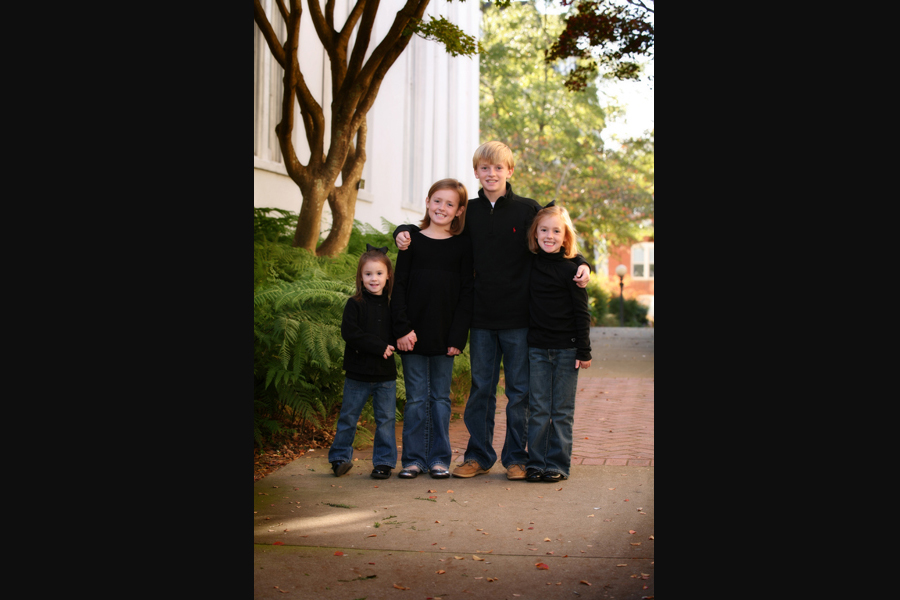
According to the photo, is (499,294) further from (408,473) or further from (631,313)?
(631,313)

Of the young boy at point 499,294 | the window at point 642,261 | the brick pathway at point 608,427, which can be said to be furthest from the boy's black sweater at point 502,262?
the window at point 642,261

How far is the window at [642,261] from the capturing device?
49.2 meters

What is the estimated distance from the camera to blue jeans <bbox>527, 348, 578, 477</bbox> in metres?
4.92

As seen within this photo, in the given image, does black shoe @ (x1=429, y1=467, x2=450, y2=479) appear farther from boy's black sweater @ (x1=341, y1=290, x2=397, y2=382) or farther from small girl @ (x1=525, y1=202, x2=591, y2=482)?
boy's black sweater @ (x1=341, y1=290, x2=397, y2=382)

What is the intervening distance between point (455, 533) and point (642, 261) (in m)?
47.9

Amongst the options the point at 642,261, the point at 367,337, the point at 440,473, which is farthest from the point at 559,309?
the point at 642,261

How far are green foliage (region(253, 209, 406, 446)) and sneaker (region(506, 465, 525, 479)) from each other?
1148 millimetres

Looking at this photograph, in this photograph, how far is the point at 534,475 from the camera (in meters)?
4.98

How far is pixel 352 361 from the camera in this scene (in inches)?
201

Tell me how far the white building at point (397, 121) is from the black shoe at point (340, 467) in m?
3.03

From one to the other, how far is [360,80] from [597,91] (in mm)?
25021

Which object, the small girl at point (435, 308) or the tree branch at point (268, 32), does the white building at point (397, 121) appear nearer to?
the tree branch at point (268, 32)

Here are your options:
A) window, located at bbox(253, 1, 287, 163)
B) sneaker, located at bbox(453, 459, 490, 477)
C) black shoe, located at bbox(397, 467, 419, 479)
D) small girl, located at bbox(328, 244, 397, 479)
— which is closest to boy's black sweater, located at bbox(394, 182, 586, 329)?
small girl, located at bbox(328, 244, 397, 479)
